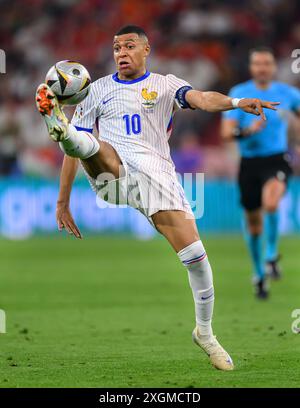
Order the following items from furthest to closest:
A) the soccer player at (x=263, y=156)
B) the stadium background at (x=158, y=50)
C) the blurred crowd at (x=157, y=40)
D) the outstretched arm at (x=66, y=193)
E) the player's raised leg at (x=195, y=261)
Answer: the blurred crowd at (x=157, y=40) → the stadium background at (x=158, y=50) → the soccer player at (x=263, y=156) → the outstretched arm at (x=66, y=193) → the player's raised leg at (x=195, y=261)

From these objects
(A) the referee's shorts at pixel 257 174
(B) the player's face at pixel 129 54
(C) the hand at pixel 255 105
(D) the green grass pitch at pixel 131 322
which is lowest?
(D) the green grass pitch at pixel 131 322

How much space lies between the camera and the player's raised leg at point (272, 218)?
11070mm

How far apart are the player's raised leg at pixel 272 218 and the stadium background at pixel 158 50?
8771mm

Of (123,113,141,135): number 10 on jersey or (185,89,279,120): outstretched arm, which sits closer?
(185,89,279,120): outstretched arm

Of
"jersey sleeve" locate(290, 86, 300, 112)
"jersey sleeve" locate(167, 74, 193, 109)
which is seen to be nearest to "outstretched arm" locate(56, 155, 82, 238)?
"jersey sleeve" locate(167, 74, 193, 109)

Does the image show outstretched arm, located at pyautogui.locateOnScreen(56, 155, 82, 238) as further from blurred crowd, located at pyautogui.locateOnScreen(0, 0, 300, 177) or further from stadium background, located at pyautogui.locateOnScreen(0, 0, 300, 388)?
blurred crowd, located at pyautogui.locateOnScreen(0, 0, 300, 177)

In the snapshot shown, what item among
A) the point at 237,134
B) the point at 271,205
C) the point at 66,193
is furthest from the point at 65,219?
the point at 271,205

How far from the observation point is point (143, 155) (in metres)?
6.64

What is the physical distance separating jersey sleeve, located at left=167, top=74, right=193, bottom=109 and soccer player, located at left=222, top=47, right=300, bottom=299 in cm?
433

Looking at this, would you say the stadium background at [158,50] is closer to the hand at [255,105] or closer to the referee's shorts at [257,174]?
the referee's shorts at [257,174]

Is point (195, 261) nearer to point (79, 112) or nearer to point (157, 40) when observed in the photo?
point (79, 112)

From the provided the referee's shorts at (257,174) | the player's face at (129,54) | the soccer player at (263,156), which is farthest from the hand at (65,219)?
the referee's shorts at (257,174)

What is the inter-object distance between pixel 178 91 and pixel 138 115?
13.4 inches

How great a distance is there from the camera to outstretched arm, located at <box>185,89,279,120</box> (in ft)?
19.0
